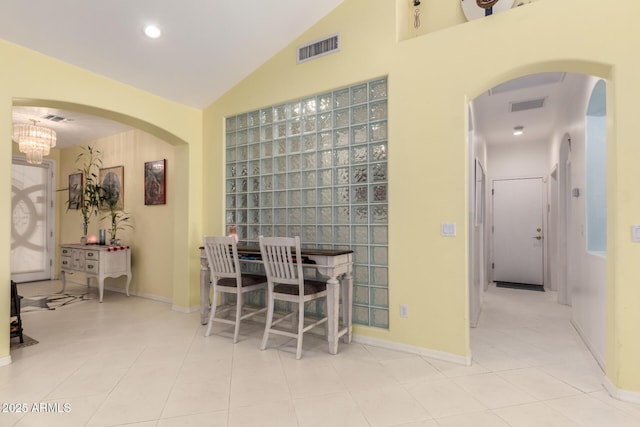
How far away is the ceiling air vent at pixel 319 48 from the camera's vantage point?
3188mm

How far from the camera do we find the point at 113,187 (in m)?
5.42

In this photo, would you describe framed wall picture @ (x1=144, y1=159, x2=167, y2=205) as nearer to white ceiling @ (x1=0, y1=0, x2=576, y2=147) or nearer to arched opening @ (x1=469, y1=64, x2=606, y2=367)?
white ceiling @ (x1=0, y1=0, x2=576, y2=147)

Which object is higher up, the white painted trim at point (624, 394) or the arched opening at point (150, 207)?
the arched opening at point (150, 207)

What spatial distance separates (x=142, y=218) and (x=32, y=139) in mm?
1617

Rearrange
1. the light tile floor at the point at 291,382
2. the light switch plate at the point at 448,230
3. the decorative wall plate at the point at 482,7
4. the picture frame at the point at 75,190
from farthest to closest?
the picture frame at the point at 75,190 → the light switch plate at the point at 448,230 → the decorative wall plate at the point at 482,7 → the light tile floor at the point at 291,382

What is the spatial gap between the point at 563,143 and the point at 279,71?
3.73 meters

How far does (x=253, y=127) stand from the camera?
383cm

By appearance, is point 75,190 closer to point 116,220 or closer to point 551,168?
point 116,220

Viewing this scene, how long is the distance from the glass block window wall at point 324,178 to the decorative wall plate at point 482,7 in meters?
0.83

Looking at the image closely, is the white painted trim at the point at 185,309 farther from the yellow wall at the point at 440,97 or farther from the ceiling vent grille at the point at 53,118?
the ceiling vent grille at the point at 53,118

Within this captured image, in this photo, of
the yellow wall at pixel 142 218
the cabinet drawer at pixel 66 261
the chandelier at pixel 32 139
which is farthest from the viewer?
the cabinet drawer at pixel 66 261

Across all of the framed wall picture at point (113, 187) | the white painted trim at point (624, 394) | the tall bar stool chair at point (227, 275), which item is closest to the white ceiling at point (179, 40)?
the framed wall picture at point (113, 187)

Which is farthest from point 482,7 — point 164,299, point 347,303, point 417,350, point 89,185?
point 89,185

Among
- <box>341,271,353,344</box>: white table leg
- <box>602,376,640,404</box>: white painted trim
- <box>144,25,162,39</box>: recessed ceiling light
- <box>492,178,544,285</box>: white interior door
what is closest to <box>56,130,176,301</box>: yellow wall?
<box>144,25,162,39</box>: recessed ceiling light
